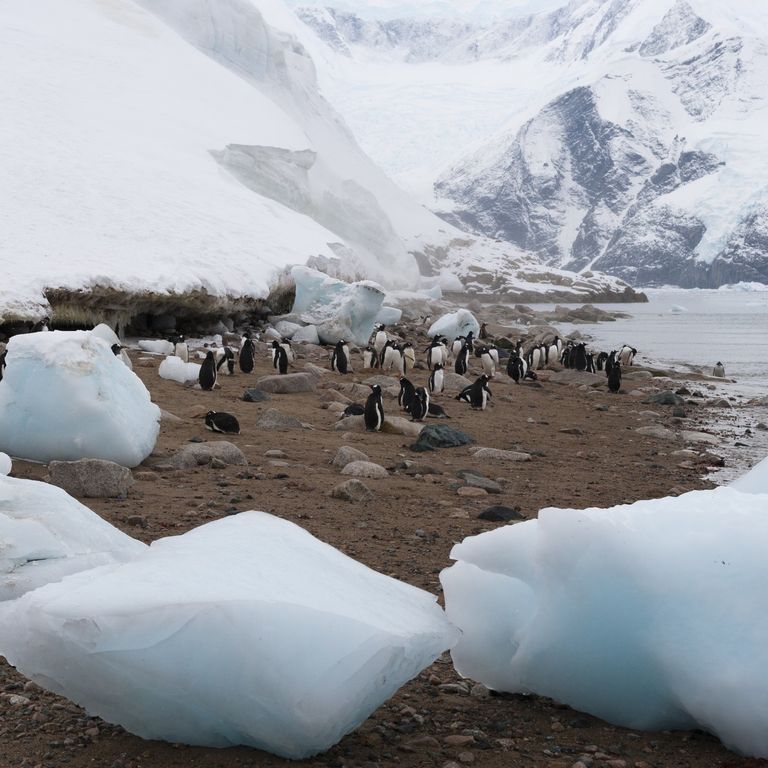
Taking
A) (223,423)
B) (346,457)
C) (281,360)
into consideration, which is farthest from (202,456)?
(281,360)

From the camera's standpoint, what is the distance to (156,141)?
24906mm

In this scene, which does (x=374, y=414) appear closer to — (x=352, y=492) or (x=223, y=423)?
(x=223, y=423)

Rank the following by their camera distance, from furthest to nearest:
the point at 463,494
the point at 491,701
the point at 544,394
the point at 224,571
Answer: the point at 544,394 < the point at 463,494 < the point at 491,701 < the point at 224,571

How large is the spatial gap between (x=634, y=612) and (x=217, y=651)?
1167 millimetres

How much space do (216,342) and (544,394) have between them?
5419 millimetres

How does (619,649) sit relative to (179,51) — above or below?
below

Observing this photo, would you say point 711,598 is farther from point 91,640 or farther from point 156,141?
point 156,141

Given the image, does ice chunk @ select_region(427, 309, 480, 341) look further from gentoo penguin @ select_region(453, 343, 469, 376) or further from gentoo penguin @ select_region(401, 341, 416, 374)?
gentoo penguin @ select_region(453, 343, 469, 376)

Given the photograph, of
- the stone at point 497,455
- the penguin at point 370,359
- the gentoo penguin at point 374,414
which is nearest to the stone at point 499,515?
the stone at point 497,455

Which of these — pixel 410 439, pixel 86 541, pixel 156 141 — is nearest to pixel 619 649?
pixel 86 541

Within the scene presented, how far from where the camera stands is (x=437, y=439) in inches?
324

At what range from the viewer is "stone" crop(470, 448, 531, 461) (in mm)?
7879

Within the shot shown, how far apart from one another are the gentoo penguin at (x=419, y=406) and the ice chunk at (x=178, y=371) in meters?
2.68

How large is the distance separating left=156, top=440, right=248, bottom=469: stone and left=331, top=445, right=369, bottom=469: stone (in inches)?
24.9
